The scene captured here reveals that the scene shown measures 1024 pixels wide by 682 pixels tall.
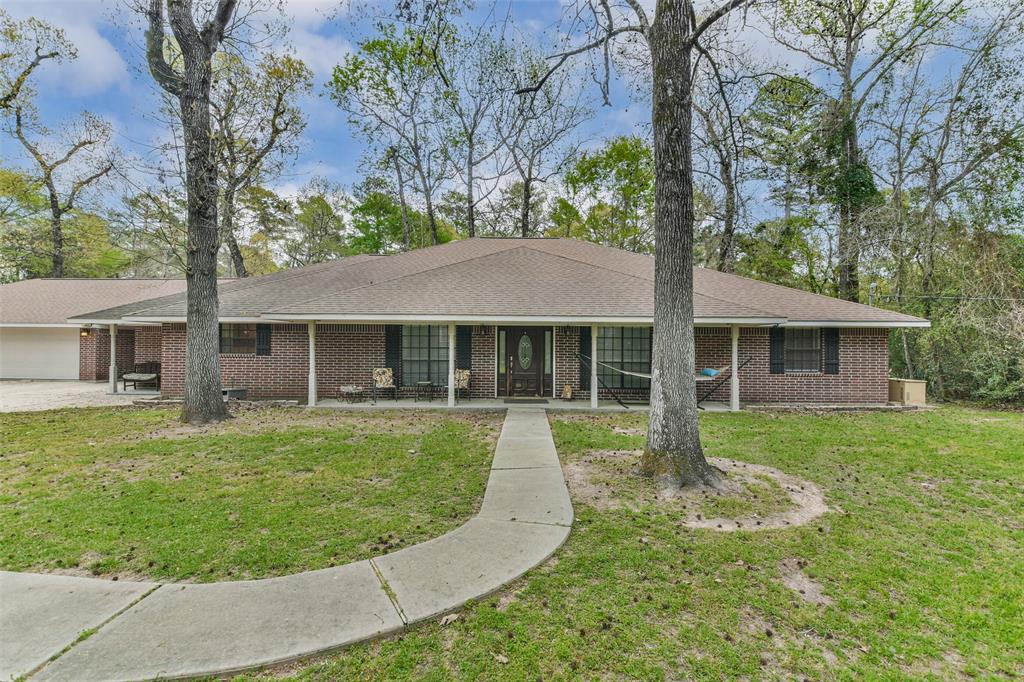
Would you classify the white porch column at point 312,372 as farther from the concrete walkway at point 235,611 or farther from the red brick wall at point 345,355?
the concrete walkway at point 235,611

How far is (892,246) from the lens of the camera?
13383 mm

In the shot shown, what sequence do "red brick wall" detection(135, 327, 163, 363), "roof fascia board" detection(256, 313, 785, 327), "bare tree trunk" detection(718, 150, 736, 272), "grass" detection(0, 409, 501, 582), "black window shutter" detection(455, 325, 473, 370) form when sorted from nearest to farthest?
1. "grass" detection(0, 409, 501, 582)
2. "roof fascia board" detection(256, 313, 785, 327)
3. "black window shutter" detection(455, 325, 473, 370)
4. "red brick wall" detection(135, 327, 163, 363)
5. "bare tree trunk" detection(718, 150, 736, 272)

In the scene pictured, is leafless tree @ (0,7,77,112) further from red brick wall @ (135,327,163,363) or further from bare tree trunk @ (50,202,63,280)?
red brick wall @ (135,327,163,363)

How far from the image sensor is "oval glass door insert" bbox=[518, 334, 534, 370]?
11328 mm

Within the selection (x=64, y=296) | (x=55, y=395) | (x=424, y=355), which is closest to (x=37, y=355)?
(x=64, y=296)

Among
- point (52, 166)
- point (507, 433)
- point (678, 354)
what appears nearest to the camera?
point (678, 354)

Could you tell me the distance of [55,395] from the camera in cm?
1188

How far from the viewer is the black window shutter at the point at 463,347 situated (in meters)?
11.2

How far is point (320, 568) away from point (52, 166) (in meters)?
27.2

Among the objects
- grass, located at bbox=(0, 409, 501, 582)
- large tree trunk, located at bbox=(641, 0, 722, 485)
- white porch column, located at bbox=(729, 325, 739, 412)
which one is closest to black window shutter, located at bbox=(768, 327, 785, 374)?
white porch column, located at bbox=(729, 325, 739, 412)

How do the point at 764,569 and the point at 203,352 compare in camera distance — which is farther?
the point at 203,352

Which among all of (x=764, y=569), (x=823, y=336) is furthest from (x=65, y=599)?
(x=823, y=336)

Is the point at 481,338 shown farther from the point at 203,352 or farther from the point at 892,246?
the point at 892,246

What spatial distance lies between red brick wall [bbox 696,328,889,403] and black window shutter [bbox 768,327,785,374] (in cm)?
11
